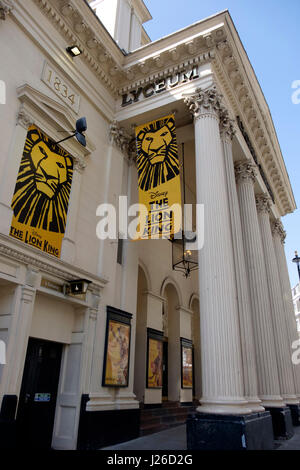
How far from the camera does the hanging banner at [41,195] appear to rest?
24.1 feet

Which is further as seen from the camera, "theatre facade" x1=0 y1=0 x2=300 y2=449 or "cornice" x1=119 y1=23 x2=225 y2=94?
"cornice" x1=119 y1=23 x2=225 y2=94

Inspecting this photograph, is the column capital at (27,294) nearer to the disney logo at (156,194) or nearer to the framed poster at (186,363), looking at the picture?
the disney logo at (156,194)

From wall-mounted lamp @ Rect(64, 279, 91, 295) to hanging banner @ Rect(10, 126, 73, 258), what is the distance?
2.53ft

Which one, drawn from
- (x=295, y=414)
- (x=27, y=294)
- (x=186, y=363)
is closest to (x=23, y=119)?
(x=27, y=294)

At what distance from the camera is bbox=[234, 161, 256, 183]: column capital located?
12594 mm

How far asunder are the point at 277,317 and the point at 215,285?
22.0 ft

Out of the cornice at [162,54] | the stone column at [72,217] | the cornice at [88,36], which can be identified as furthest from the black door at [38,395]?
the cornice at [162,54]

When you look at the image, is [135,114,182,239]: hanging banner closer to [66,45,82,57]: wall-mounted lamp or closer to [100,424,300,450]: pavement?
[66,45,82,57]: wall-mounted lamp

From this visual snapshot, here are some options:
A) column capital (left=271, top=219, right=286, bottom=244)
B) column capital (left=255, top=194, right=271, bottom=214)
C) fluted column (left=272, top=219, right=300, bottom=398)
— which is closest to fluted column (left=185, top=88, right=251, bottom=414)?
A: column capital (left=255, top=194, right=271, bottom=214)

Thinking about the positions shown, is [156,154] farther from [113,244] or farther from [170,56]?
[170,56]

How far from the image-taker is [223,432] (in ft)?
20.8

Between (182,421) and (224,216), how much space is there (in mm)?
7983

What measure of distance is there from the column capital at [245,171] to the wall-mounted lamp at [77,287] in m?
7.37

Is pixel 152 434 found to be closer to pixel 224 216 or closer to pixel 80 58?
pixel 224 216
